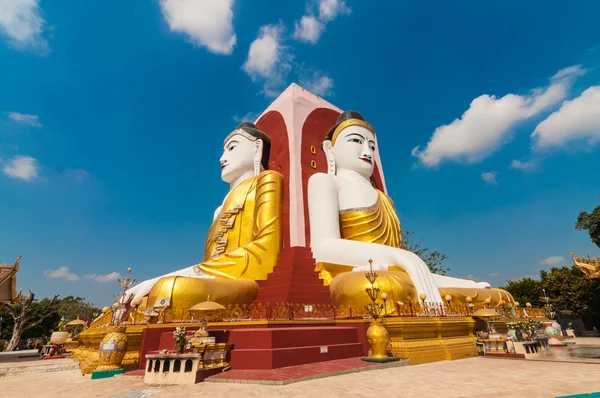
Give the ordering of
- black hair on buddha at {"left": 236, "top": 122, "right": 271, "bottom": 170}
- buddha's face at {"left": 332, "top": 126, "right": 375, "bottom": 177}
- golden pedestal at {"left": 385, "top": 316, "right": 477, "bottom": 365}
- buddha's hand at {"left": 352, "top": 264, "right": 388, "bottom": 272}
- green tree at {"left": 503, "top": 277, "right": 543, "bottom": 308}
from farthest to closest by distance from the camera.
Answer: green tree at {"left": 503, "top": 277, "right": 543, "bottom": 308}
black hair on buddha at {"left": 236, "top": 122, "right": 271, "bottom": 170}
buddha's face at {"left": 332, "top": 126, "right": 375, "bottom": 177}
buddha's hand at {"left": 352, "top": 264, "right": 388, "bottom": 272}
golden pedestal at {"left": 385, "top": 316, "right": 477, "bottom": 365}

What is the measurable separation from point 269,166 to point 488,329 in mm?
10129

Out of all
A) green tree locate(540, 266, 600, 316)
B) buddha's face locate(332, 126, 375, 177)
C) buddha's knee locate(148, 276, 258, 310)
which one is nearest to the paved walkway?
buddha's knee locate(148, 276, 258, 310)

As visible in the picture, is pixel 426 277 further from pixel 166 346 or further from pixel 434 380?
pixel 166 346

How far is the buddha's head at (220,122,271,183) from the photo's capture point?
14259 millimetres

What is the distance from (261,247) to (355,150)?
5346mm

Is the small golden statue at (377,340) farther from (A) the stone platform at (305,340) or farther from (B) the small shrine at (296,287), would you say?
(A) the stone platform at (305,340)

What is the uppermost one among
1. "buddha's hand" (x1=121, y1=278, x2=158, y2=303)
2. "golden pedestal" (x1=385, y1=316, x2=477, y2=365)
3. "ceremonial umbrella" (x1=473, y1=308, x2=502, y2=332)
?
"buddha's hand" (x1=121, y1=278, x2=158, y2=303)

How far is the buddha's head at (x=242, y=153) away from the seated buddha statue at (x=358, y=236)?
9.39 feet

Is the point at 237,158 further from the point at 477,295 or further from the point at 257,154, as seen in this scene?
the point at 477,295

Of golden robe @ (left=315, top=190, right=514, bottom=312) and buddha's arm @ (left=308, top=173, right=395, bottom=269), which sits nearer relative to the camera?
golden robe @ (left=315, top=190, right=514, bottom=312)

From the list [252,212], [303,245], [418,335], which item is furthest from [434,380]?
[252,212]

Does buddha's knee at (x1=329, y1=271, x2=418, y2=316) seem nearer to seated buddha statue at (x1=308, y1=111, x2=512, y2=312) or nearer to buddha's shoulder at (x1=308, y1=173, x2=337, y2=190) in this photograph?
seated buddha statue at (x1=308, y1=111, x2=512, y2=312)

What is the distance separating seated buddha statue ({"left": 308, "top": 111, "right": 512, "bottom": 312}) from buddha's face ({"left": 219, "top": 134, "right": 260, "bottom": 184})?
3.16 meters

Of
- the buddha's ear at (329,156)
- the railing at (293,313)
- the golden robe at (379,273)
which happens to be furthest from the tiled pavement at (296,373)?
the buddha's ear at (329,156)
